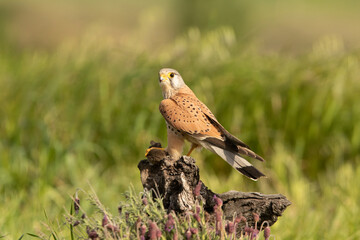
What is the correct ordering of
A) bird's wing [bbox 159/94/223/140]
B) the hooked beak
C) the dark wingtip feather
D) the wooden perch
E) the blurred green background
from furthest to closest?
the blurred green background, the hooked beak, bird's wing [bbox 159/94/223/140], the wooden perch, the dark wingtip feather

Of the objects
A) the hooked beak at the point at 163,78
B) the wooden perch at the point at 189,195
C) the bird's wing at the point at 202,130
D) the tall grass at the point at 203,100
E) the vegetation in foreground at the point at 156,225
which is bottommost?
the vegetation in foreground at the point at 156,225

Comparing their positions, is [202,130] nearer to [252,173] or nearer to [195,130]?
[195,130]

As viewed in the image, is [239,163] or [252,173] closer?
[252,173]

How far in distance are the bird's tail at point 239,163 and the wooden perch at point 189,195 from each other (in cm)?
16

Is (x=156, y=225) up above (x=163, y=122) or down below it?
below

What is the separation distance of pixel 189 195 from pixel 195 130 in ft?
1.05

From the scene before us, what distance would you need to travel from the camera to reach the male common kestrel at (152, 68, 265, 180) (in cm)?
247

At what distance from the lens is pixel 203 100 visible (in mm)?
5090

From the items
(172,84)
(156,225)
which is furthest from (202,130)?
(156,225)

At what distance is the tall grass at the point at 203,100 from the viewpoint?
4891 millimetres

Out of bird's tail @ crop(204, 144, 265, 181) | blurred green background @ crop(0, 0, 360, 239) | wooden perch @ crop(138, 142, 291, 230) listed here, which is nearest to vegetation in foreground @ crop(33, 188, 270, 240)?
wooden perch @ crop(138, 142, 291, 230)

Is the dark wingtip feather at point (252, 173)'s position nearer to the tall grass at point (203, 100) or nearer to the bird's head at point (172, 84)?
the bird's head at point (172, 84)

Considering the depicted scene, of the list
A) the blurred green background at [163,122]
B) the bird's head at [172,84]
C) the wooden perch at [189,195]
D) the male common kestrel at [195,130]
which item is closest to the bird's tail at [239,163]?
the male common kestrel at [195,130]

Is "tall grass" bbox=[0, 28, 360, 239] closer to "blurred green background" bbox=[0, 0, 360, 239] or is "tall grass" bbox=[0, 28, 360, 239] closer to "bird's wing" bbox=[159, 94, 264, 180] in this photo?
"blurred green background" bbox=[0, 0, 360, 239]
